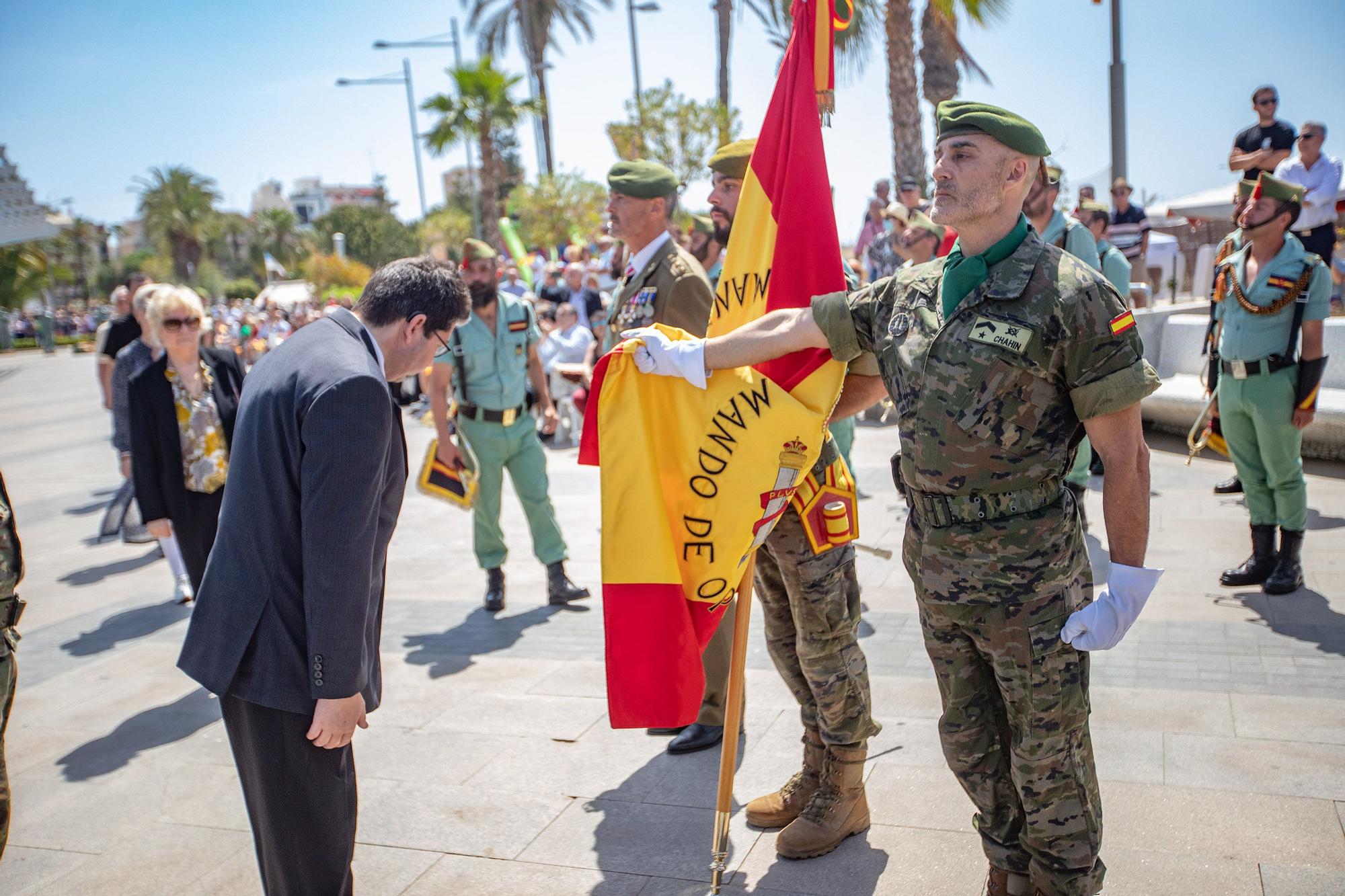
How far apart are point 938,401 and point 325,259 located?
1875 inches

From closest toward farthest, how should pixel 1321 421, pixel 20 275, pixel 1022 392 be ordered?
pixel 1022 392
pixel 1321 421
pixel 20 275

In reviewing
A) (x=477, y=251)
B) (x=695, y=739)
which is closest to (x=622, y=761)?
(x=695, y=739)

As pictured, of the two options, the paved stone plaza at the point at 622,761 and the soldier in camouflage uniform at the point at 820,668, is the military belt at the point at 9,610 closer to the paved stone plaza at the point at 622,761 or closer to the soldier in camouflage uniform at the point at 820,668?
the paved stone plaza at the point at 622,761

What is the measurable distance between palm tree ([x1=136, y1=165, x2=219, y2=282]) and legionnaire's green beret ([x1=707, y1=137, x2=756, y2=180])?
261 ft

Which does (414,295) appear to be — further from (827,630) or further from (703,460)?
(827,630)

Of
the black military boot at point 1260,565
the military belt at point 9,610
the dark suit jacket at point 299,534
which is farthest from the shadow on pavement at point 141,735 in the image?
the black military boot at point 1260,565

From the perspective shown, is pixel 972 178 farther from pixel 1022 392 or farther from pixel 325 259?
pixel 325 259

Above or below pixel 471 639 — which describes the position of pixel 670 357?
above

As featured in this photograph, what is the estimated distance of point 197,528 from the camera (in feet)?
16.7

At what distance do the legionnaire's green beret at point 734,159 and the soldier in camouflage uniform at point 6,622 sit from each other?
277cm

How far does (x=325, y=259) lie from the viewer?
Answer: 46438mm

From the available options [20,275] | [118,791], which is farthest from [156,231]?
[118,791]

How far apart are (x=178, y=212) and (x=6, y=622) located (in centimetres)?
8216

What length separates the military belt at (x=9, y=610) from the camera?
9.61 feet
